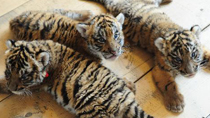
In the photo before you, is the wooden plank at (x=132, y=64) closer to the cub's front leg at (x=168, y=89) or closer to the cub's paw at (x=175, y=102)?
the cub's front leg at (x=168, y=89)

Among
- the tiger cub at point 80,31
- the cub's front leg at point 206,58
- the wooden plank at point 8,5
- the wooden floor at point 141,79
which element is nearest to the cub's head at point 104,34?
the tiger cub at point 80,31

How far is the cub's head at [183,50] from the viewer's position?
6.61 ft

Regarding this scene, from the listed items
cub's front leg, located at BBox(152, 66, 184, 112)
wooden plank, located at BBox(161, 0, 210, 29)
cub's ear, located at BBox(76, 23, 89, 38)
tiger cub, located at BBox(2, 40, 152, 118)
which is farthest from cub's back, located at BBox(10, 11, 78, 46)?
wooden plank, located at BBox(161, 0, 210, 29)

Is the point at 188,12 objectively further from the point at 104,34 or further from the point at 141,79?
the point at 104,34

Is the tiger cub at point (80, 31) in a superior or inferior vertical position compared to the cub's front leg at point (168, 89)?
superior

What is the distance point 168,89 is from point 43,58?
108cm

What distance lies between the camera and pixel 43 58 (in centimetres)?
189

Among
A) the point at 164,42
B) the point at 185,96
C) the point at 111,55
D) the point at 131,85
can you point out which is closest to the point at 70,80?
the point at 111,55

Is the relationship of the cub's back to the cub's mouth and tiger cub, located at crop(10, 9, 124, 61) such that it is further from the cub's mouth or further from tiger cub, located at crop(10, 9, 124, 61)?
the cub's mouth

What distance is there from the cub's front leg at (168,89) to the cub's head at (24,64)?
985 mm

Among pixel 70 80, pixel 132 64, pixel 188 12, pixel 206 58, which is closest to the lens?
pixel 70 80

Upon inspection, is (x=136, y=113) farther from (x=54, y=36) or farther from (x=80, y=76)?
(x=54, y=36)

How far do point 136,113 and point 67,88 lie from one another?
552 millimetres

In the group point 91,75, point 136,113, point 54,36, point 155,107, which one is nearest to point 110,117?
point 136,113
